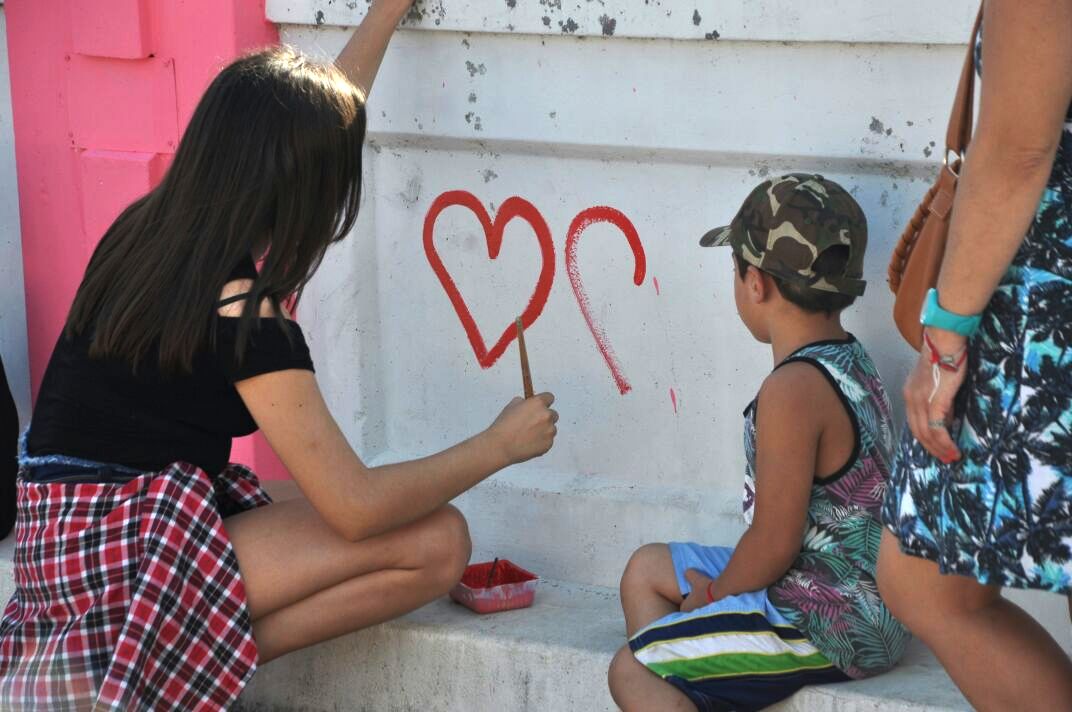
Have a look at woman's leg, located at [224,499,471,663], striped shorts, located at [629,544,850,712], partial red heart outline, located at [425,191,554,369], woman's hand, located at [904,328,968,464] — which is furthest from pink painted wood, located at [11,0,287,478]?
woman's hand, located at [904,328,968,464]

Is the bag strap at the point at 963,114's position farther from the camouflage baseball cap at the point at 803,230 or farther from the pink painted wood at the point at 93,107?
the pink painted wood at the point at 93,107

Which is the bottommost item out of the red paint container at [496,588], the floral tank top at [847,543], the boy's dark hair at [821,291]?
the red paint container at [496,588]

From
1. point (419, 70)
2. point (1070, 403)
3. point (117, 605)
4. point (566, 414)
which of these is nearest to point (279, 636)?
point (117, 605)

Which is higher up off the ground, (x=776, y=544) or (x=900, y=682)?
(x=776, y=544)

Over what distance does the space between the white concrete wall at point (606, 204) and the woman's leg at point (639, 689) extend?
0.52 m

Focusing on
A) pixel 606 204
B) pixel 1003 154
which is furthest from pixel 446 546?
pixel 1003 154

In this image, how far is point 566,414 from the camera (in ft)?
10.4

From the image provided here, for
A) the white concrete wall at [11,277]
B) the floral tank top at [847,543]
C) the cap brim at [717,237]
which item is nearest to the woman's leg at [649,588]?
the floral tank top at [847,543]

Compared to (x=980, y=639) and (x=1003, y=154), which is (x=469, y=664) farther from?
(x=1003, y=154)

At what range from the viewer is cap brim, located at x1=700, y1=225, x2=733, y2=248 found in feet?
8.66

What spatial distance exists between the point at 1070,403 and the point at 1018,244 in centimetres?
19

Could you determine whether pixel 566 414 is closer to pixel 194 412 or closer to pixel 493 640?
pixel 493 640

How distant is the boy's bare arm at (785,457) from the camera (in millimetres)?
2395

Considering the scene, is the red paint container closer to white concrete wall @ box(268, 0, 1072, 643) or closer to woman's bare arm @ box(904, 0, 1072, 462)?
white concrete wall @ box(268, 0, 1072, 643)
